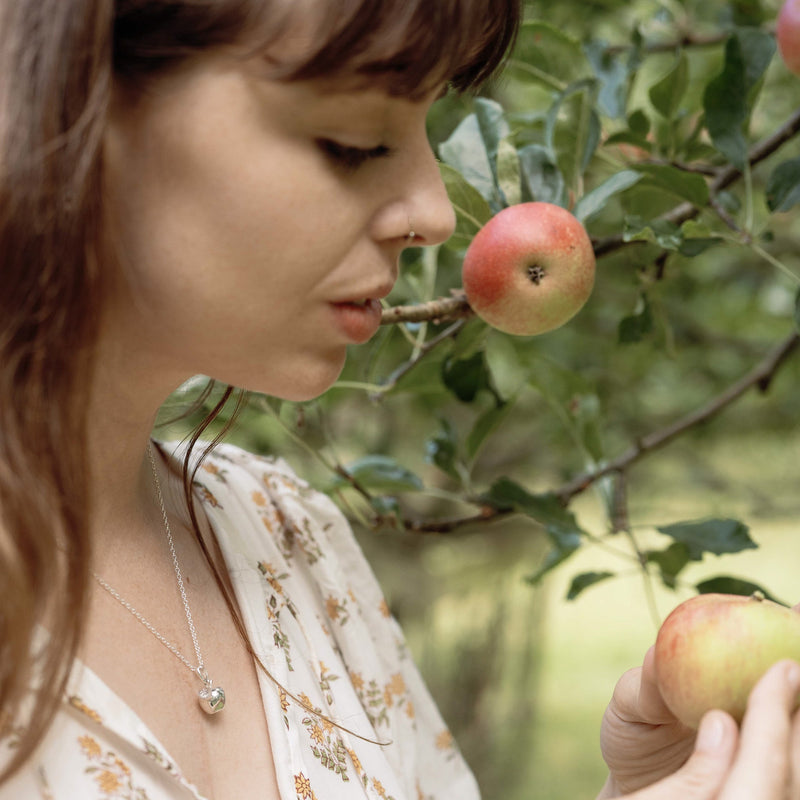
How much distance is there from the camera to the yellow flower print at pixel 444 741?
3.44 ft

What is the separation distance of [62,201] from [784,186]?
700mm

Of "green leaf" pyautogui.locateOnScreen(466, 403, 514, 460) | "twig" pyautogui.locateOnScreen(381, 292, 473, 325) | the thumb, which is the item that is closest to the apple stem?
"twig" pyautogui.locateOnScreen(381, 292, 473, 325)

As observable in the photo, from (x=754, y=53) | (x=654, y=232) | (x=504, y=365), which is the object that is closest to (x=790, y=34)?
(x=754, y=53)

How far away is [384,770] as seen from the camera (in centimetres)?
85

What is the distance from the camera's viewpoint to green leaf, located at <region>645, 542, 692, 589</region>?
3.51 ft

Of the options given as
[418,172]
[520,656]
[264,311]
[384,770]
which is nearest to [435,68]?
[418,172]

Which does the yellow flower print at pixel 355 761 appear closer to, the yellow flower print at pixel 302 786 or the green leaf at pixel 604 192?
the yellow flower print at pixel 302 786

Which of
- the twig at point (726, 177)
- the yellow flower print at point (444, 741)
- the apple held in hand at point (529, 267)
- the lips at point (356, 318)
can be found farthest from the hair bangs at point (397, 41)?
the yellow flower print at point (444, 741)

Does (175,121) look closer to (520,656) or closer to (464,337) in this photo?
(464,337)

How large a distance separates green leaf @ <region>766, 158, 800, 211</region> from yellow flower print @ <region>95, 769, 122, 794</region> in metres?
0.77

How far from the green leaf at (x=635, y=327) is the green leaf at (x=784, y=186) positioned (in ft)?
0.55

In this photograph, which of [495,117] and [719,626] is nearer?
[719,626]

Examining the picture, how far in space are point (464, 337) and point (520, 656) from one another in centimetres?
218

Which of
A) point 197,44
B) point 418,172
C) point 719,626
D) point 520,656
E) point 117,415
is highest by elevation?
point 197,44
